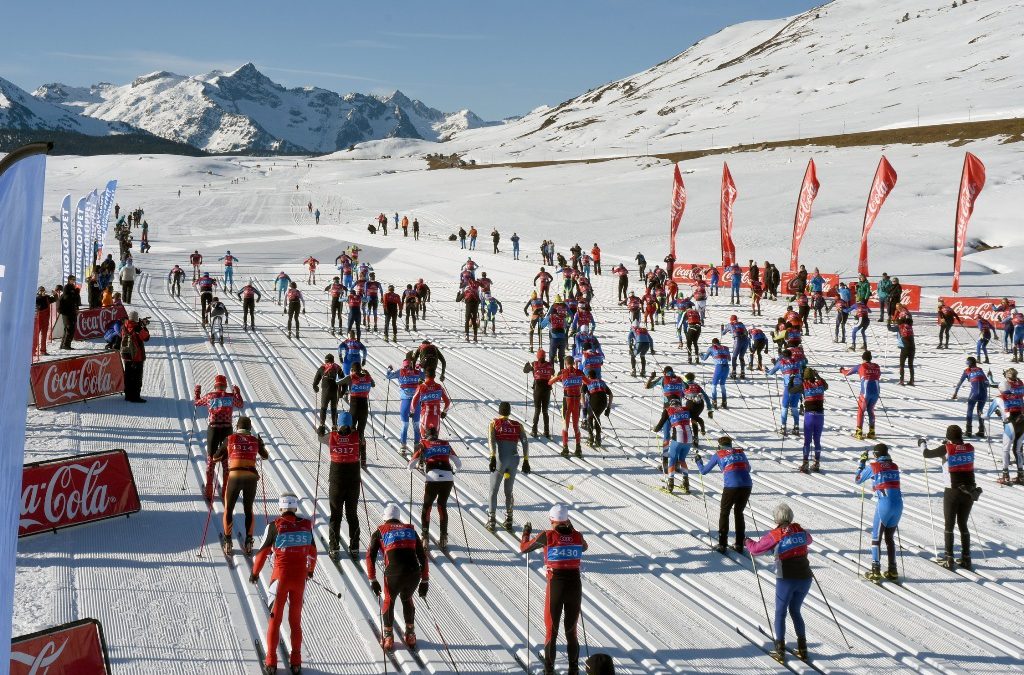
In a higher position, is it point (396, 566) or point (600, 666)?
point (600, 666)

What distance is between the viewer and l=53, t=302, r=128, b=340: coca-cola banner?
2095cm

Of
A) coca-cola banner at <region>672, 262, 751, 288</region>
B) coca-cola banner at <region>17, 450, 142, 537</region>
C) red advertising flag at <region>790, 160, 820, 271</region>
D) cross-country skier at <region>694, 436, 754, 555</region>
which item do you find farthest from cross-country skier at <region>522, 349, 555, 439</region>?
red advertising flag at <region>790, 160, 820, 271</region>

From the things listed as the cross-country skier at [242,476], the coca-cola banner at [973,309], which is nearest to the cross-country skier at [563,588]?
the cross-country skier at [242,476]

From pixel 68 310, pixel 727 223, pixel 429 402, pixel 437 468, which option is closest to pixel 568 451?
pixel 429 402

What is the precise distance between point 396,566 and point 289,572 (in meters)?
0.94

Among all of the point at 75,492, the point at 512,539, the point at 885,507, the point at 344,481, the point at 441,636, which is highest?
the point at 344,481

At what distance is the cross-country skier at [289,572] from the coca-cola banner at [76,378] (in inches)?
367

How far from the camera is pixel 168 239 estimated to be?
54.0m

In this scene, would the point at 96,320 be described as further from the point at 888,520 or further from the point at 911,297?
the point at 911,297

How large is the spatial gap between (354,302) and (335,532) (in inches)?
503

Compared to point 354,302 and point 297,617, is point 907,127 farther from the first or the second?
point 297,617

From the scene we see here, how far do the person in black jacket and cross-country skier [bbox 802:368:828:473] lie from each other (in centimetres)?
1602

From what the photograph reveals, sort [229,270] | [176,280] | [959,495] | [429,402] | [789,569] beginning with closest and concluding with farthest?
[789,569], [959,495], [429,402], [176,280], [229,270]

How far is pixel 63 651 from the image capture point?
6605 mm
